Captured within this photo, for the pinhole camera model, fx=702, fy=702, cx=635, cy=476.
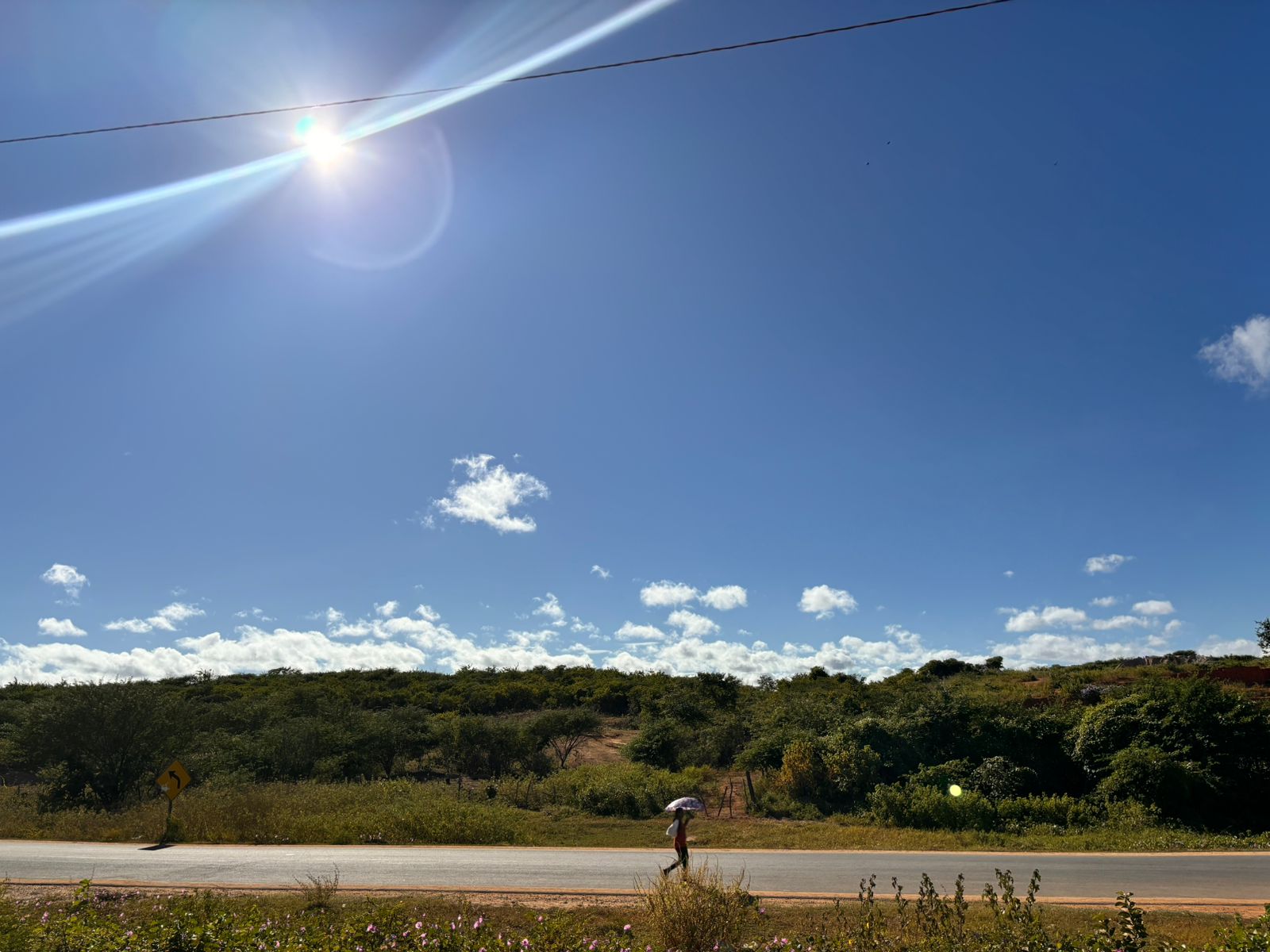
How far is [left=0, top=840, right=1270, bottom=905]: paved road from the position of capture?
41.1 ft

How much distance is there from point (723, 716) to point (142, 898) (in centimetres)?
2626

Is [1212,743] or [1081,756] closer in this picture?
[1212,743]

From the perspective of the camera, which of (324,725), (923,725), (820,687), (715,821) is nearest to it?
(715,821)

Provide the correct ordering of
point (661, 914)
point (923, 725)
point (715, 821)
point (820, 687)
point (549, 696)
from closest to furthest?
1. point (661, 914)
2. point (715, 821)
3. point (923, 725)
4. point (820, 687)
5. point (549, 696)

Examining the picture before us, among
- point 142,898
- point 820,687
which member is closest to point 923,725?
point 820,687

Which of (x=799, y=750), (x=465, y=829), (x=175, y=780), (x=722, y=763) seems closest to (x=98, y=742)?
(x=175, y=780)

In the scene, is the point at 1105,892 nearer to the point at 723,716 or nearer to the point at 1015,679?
the point at 723,716

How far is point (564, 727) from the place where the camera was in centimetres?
3853

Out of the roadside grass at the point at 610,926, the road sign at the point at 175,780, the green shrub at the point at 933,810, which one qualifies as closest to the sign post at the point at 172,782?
the road sign at the point at 175,780

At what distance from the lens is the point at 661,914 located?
741cm

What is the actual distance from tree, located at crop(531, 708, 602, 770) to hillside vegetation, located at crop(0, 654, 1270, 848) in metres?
0.13

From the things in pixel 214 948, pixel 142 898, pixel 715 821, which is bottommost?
pixel 715 821

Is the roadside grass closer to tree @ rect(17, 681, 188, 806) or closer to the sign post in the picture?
the sign post

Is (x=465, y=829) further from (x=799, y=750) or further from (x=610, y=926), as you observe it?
(x=799, y=750)
